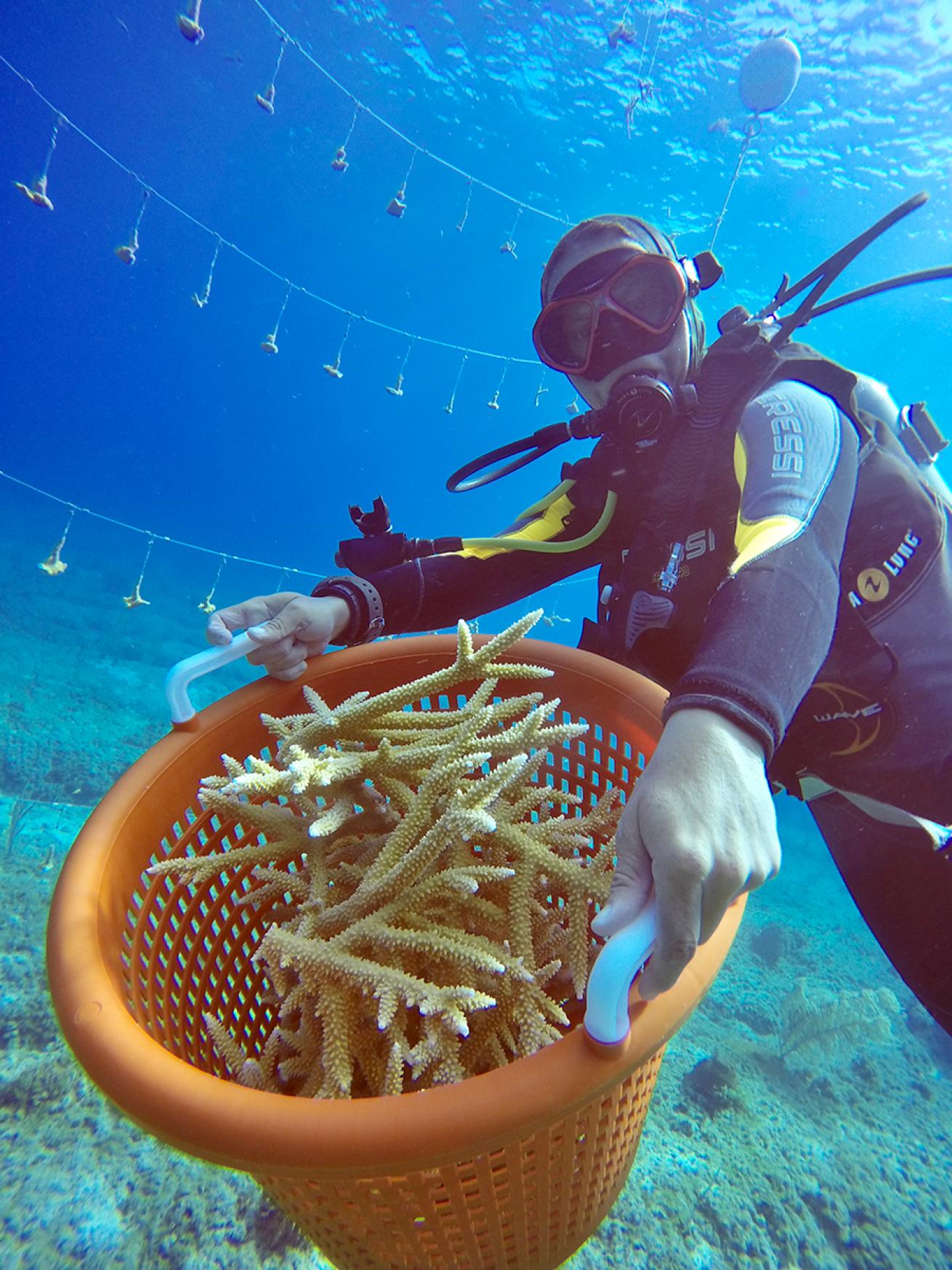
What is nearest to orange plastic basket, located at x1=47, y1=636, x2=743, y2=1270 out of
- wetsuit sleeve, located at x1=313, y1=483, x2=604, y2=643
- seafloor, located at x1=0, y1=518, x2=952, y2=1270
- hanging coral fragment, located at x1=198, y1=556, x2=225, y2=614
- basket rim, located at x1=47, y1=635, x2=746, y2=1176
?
basket rim, located at x1=47, y1=635, x2=746, y2=1176

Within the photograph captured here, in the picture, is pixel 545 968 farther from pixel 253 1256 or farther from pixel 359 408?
pixel 359 408

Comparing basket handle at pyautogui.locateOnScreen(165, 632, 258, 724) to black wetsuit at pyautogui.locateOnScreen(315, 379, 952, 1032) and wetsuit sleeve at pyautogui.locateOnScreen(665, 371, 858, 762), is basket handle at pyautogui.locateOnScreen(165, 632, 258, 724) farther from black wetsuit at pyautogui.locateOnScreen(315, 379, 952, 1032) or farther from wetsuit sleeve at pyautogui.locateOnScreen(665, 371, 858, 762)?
wetsuit sleeve at pyautogui.locateOnScreen(665, 371, 858, 762)

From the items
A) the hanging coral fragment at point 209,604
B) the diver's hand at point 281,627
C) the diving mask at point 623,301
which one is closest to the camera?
the diver's hand at point 281,627

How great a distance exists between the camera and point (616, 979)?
29.2 inches

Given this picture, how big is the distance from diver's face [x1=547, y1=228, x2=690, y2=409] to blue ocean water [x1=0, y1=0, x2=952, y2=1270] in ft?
12.3

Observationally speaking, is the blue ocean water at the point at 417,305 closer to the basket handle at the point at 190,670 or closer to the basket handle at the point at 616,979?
the basket handle at the point at 190,670

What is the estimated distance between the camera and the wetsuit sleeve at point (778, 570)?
3.48 ft

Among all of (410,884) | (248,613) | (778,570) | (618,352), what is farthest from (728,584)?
(618,352)

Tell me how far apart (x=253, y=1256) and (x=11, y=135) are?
193 ft

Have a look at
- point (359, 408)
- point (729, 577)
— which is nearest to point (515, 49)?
point (729, 577)

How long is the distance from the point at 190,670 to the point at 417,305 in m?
64.3

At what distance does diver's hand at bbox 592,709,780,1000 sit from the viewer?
793mm

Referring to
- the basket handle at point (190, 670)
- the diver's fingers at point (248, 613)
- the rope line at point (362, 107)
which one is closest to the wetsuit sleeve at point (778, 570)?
the basket handle at point (190, 670)

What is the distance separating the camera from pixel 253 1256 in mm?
2254
